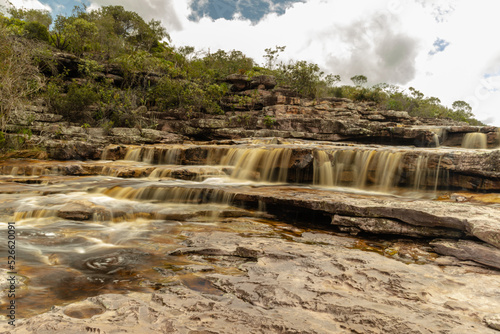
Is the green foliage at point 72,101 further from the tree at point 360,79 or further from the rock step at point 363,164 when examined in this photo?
the tree at point 360,79

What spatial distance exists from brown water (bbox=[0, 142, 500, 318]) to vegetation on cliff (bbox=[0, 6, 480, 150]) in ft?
24.4

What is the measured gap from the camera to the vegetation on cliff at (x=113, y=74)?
14523 millimetres

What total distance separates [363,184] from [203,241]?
23.3 feet

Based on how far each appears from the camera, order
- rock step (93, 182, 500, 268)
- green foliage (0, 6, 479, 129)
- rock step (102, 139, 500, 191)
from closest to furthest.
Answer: rock step (93, 182, 500, 268) < rock step (102, 139, 500, 191) < green foliage (0, 6, 479, 129)

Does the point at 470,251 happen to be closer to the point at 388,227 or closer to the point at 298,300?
the point at 388,227

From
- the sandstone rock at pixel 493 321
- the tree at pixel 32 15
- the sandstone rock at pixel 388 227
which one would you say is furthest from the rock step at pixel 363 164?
the tree at pixel 32 15

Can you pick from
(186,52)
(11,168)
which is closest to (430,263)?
(11,168)

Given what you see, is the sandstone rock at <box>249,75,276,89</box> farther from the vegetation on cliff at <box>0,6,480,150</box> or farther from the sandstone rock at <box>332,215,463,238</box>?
the sandstone rock at <box>332,215,463,238</box>

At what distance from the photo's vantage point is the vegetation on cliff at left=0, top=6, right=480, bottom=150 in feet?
47.6

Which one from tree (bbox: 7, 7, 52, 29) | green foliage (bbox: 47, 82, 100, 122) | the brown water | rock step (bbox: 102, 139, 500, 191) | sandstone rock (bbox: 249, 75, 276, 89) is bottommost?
the brown water

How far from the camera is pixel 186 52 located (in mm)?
31578

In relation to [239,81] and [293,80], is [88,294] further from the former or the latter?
[293,80]

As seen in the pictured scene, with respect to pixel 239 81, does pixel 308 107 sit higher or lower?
lower

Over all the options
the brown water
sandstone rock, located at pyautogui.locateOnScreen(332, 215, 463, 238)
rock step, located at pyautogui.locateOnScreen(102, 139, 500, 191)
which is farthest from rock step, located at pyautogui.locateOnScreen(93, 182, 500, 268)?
rock step, located at pyautogui.locateOnScreen(102, 139, 500, 191)
